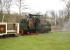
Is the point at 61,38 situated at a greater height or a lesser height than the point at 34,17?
lesser

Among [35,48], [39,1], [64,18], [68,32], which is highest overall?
[39,1]

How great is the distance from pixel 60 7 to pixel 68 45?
33 centimetres

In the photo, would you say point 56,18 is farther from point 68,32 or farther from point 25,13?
point 25,13

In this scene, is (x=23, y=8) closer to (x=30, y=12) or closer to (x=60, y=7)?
(x=30, y=12)

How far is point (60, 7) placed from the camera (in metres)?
1.54

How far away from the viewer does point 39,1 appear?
1.50 m

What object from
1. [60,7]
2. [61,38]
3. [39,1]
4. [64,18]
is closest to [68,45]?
[61,38]

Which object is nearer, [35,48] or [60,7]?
Answer: [35,48]

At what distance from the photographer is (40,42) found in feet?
4.77

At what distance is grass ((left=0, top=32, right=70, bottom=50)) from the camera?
4.53 feet

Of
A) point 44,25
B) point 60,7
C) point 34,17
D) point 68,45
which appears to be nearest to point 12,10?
point 34,17

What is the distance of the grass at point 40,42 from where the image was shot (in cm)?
138

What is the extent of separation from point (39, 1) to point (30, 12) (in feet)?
0.40

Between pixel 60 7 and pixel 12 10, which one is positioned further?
pixel 60 7
